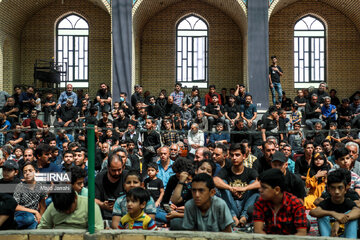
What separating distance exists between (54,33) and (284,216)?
18.9 metres

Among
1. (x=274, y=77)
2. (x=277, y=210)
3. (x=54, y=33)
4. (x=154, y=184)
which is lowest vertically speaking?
(x=154, y=184)

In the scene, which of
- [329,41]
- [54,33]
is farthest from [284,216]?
[54,33]

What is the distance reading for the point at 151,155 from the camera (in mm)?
10773

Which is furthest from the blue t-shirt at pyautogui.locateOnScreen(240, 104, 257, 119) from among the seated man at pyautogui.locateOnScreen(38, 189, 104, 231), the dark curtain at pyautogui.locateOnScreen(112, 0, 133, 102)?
the seated man at pyautogui.locateOnScreen(38, 189, 104, 231)

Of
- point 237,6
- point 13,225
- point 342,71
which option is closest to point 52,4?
point 237,6

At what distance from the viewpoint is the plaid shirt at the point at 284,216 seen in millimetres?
5391

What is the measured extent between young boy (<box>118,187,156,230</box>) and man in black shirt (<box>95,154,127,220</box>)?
102cm

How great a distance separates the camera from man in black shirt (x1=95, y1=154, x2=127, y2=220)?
721 centimetres

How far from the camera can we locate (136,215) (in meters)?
6.20

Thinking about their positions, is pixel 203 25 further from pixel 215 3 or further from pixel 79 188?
pixel 79 188

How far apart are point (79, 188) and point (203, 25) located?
16758mm

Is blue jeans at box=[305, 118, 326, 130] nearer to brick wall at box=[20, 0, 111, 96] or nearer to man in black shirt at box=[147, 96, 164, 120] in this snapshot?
man in black shirt at box=[147, 96, 164, 120]

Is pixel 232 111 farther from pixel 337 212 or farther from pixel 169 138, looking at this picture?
pixel 337 212

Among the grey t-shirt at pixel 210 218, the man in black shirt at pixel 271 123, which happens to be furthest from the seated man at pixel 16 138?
the grey t-shirt at pixel 210 218
